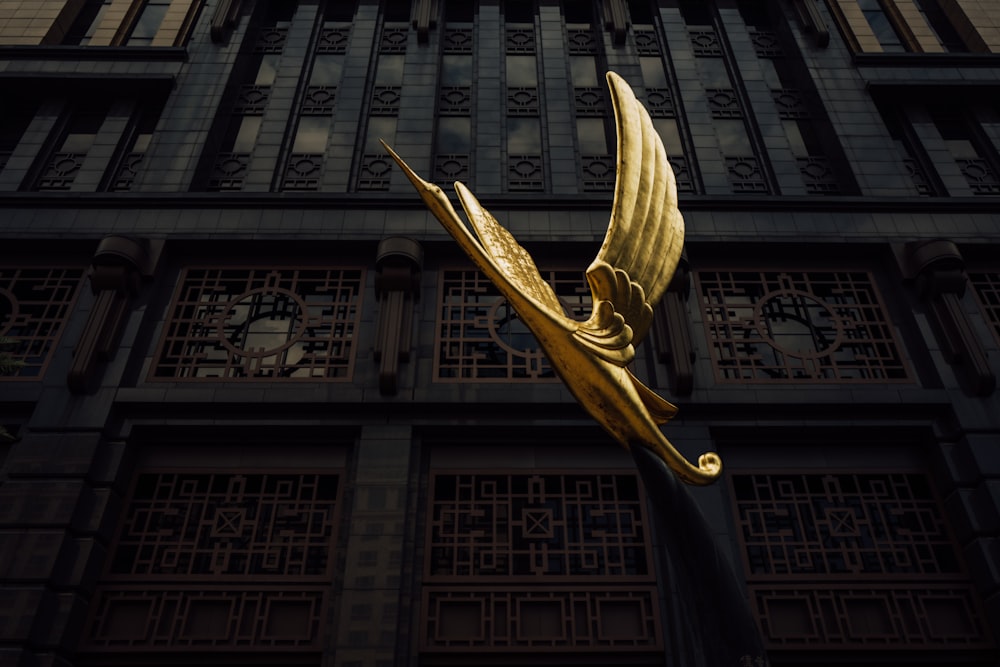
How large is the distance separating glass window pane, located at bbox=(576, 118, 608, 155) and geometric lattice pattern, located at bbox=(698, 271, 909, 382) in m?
4.12

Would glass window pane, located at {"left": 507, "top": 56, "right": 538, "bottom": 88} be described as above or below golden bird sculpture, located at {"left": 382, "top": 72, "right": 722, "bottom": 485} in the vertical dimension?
above

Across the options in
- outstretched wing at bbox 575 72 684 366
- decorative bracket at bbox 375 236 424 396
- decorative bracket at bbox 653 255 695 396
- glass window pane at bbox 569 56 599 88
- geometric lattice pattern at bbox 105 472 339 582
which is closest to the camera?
outstretched wing at bbox 575 72 684 366

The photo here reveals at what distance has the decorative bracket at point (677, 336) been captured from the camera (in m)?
11.0

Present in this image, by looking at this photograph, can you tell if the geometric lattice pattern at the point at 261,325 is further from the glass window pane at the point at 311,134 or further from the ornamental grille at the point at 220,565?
the glass window pane at the point at 311,134

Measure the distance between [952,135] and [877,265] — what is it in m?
4.96

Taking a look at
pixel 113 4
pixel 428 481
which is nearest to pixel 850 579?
pixel 428 481

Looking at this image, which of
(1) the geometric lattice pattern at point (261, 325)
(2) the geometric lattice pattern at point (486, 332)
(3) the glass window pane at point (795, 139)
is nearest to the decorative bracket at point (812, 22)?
(3) the glass window pane at point (795, 139)

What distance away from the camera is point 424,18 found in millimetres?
17078

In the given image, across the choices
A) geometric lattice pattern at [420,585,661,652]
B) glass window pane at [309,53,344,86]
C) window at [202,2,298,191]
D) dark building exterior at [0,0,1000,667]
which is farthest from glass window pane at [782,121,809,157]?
window at [202,2,298,191]

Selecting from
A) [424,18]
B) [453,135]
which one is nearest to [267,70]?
[424,18]

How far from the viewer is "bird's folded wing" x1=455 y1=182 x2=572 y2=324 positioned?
5.54m

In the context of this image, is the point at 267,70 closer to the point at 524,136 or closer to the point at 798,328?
the point at 524,136

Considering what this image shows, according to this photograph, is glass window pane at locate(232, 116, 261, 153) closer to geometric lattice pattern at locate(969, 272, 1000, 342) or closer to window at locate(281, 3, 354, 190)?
window at locate(281, 3, 354, 190)

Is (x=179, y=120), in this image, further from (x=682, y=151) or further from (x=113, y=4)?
(x=682, y=151)
